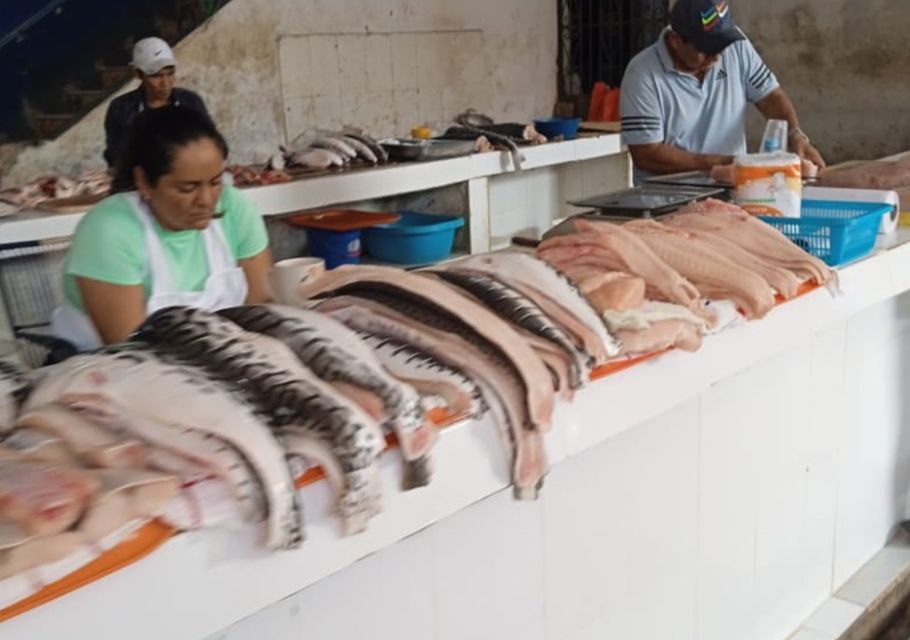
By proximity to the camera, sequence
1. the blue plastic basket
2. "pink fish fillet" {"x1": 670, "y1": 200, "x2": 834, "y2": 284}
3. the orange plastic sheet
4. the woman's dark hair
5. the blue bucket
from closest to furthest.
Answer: the orange plastic sheet, "pink fish fillet" {"x1": 670, "y1": 200, "x2": 834, "y2": 284}, the blue plastic basket, the woman's dark hair, the blue bucket

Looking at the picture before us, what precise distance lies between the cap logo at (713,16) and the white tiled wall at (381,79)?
155 inches

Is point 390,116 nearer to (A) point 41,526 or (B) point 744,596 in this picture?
(B) point 744,596

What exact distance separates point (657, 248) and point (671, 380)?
298 millimetres

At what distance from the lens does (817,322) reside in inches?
74.7

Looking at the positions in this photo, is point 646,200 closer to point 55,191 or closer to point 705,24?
point 705,24

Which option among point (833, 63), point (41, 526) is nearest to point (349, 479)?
point (41, 526)

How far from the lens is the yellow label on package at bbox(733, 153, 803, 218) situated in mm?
2105

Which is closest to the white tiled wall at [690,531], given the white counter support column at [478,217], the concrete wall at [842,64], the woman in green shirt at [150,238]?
the woman in green shirt at [150,238]

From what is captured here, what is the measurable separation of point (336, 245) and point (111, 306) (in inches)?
72.8

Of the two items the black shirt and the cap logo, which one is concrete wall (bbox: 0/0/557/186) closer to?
the black shirt

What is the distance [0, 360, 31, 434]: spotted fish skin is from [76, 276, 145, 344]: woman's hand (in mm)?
1003

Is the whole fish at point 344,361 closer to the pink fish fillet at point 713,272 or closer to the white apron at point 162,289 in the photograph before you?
the pink fish fillet at point 713,272

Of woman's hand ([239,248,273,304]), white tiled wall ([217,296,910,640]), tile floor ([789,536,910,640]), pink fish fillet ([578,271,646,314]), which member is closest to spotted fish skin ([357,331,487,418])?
white tiled wall ([217,296,910,640])

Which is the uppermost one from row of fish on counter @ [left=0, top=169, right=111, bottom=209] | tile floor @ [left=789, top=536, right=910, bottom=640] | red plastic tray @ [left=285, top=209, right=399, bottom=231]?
row of fish on counter @ [left=0, top=169, right=111, bottom=209]
